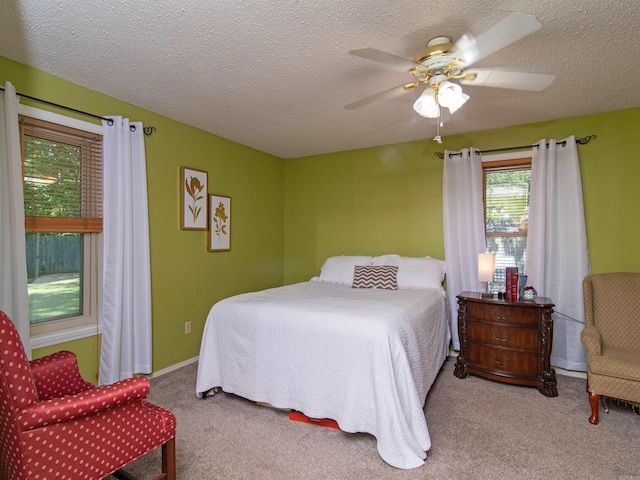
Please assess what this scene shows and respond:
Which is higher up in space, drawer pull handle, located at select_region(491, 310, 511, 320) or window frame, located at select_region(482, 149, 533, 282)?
window frame, located at select_region(482, 149, 533, 282)

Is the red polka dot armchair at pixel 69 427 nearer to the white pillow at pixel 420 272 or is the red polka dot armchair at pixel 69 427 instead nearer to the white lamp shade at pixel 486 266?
the white pillow at pixel 420 272

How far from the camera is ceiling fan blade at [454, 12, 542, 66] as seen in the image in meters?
1.38

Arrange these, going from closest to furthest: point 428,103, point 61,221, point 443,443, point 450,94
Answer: point 450,94, point 428,103, point 443,443, point 61,221

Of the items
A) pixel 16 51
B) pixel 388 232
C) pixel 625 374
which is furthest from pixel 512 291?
pixel 16 51

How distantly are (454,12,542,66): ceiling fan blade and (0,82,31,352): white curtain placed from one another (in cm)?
260

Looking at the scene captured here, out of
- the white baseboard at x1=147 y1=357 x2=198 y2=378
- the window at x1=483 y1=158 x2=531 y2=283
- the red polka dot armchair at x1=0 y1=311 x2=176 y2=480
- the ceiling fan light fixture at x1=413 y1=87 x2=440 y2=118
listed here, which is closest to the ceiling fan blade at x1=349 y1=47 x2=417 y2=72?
the ceiling fan light fixture at x1=413 y1=87 x2=440 y2=118

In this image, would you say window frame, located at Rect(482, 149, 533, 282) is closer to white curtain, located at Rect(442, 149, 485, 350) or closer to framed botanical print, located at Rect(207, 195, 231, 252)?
white curtain, located at Rect(442, 149, 485, 350)

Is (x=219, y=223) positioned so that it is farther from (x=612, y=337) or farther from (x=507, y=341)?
(x=612, y=337)

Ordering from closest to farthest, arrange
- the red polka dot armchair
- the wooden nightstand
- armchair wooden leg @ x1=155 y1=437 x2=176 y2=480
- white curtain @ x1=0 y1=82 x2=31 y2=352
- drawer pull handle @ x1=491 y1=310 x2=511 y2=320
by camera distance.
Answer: the red polka dot armchair
armchair wooden leg @ x1=155 y1=437 x2=176 y2=480
white curtain @ x1=0 y1=82 x2=31 y2=352
the wooden nightstand
drawer pull handle @ x1=491 y1=310 x2=511 y2=320

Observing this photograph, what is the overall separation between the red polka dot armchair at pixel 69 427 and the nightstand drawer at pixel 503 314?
98.2 inches

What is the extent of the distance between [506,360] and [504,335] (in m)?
0.21

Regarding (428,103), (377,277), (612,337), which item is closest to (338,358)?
(377,277)

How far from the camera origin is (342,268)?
3.87m

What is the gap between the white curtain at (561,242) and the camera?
3.07 metres
